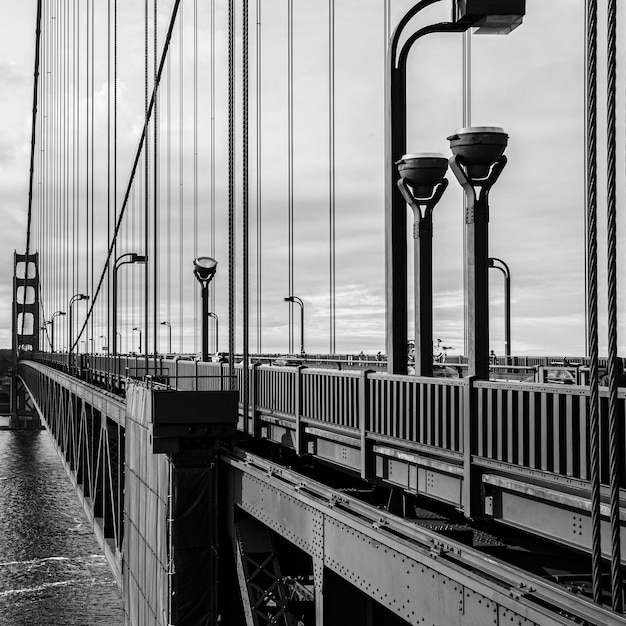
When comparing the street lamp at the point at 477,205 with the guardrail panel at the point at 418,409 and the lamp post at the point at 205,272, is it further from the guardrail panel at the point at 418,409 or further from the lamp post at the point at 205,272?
the lamp post at the point at 205,272

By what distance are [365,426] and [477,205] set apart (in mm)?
2677

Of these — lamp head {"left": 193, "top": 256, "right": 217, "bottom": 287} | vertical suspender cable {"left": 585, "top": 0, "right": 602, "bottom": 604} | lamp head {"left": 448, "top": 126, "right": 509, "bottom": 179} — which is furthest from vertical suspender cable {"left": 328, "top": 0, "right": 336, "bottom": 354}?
vertical suspender cable {"left": 585, "top": 0, "right": 602, "bottom": 604}

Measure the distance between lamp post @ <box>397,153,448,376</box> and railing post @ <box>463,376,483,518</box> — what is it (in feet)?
12.2

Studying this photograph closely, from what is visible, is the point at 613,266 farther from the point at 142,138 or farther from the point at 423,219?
the point at 142,138

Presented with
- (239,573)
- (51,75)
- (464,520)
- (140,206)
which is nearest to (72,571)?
(140,206)

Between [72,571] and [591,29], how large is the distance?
31747 mm

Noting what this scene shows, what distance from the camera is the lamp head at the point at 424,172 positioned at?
501 inches

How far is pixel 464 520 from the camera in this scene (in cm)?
1081

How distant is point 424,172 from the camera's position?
1276cm

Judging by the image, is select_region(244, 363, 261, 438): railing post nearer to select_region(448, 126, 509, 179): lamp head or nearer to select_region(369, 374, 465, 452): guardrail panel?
select_region(369, 374, 465, 452): guardrail panel

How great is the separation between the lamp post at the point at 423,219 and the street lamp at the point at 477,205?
6.90ft

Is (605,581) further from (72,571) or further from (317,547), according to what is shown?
(72,571)

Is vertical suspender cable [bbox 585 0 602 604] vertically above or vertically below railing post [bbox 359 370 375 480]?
above

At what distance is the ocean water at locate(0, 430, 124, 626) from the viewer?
28.7m
